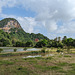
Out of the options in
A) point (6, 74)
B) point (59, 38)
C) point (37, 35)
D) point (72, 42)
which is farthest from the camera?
point (37, 35)

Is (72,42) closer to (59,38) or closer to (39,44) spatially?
(59,38)

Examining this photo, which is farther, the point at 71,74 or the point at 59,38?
the point at 59,38

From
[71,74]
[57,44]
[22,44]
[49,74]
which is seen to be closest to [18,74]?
[49,74]

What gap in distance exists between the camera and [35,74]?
35.3ft

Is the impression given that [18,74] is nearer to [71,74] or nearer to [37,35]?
[71,74]

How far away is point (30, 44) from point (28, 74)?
3420 inches

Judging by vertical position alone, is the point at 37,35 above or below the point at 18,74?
above

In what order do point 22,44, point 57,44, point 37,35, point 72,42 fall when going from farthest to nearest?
point 37,35, point 22,44, point 57,44, point 72,42

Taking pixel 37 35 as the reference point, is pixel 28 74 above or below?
below

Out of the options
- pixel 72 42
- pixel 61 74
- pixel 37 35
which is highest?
pixel 37 35

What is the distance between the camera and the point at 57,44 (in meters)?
79.2

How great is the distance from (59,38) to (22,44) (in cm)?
3581

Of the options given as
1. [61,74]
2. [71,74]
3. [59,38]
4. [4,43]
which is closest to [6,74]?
[61,74]

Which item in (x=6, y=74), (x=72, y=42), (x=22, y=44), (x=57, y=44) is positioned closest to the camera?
(x=6, y=74)
